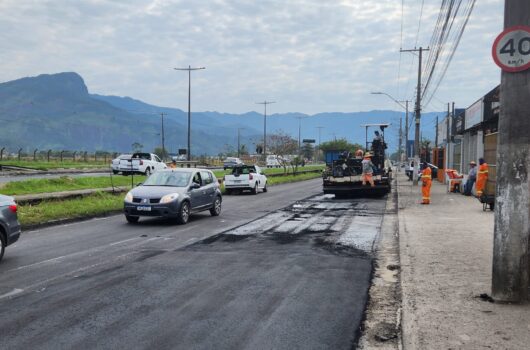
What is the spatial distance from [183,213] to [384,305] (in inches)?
345

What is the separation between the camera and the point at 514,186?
582cm

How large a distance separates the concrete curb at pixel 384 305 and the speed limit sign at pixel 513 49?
3.10 meters

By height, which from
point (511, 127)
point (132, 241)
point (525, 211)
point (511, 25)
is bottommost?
point (132, 241)


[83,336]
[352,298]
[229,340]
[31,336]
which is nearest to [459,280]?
[352,298]

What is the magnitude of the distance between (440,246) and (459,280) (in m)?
3.08

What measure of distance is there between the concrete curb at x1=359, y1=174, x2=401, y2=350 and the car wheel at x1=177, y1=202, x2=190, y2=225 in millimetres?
5660

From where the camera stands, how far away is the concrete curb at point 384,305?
520cm

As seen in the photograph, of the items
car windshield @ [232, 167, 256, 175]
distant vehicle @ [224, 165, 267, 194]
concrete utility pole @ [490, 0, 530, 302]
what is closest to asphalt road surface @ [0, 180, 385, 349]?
concrete utility pole @ [490, 0, 530, 302]

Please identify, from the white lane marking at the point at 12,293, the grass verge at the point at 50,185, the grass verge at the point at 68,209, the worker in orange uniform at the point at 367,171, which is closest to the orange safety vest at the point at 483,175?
the worker in orange uniform at the point at 367,171

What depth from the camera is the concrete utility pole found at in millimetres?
5797

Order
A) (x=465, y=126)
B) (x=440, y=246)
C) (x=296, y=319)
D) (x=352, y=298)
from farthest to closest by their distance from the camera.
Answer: (x=465, y=126)
(x=440, y=246)
(x=352, y=298)
(x=296, y=319)

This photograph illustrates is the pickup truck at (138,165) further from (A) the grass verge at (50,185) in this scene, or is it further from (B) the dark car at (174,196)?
(B) the dark car at (174,196)

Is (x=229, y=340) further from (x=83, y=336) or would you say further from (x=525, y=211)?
(x=525, y=211)

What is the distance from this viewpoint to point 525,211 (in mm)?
5797
